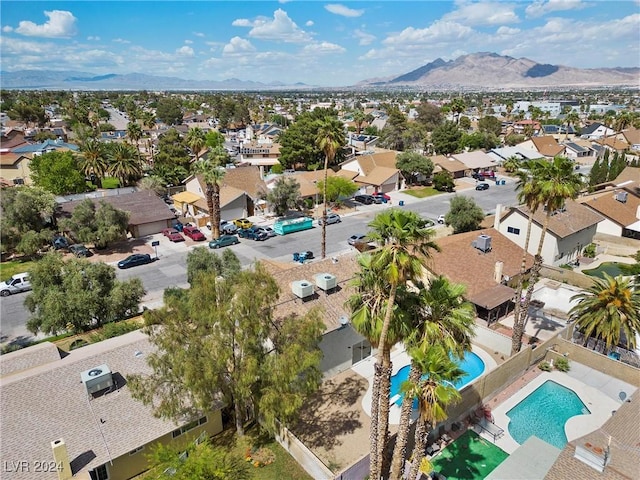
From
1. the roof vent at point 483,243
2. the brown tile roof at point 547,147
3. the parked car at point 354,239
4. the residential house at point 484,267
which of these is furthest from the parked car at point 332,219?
the brown tile roof at point 547,147

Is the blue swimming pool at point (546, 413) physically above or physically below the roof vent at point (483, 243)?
below

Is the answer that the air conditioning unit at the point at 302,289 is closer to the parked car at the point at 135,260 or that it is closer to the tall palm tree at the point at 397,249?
the tall palm tree at the point at 397,249

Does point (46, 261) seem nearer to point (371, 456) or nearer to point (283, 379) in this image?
point (283, 379)

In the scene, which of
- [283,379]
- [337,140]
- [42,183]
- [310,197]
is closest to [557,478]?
[283,379]

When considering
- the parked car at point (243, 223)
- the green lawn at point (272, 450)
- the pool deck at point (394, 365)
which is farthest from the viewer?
the parked car at point (243, 223)

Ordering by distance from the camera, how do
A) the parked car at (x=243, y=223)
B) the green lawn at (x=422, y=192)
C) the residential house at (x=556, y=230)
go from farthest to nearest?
the green lawn at (x=422, y=192) < the parked car at (x=243, y=223) < the residential house at (x=556, y=230)

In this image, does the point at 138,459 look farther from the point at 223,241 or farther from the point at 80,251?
the point at 80,251
